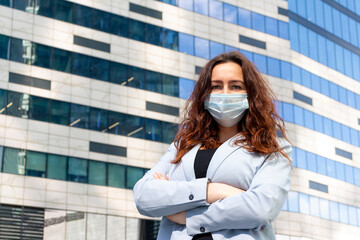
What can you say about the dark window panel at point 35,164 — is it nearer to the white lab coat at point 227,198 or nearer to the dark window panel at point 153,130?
the dark window panel at point 153,130

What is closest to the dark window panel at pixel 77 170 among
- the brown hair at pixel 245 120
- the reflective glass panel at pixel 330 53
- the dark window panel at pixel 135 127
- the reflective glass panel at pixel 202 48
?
the dark window panel at pixel 135 127

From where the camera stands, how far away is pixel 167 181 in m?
3.70

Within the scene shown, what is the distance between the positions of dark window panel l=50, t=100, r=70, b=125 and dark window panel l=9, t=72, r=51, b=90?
0.96 meters

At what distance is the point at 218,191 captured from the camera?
356 cm

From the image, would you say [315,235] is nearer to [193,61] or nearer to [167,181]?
[193,61]

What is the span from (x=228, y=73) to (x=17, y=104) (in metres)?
31.3

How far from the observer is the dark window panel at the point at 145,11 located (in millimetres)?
39763

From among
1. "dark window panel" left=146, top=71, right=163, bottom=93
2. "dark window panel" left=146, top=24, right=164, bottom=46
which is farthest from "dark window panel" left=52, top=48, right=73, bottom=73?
"dark window panel" left=146, top=24, right=164, bottom=46

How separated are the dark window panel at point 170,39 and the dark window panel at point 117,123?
5776mm

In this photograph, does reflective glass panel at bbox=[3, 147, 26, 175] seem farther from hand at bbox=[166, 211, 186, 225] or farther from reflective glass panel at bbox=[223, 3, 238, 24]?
hand at bbox=[166, 211, 186, 225]

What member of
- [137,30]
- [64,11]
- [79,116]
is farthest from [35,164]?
[137,30]

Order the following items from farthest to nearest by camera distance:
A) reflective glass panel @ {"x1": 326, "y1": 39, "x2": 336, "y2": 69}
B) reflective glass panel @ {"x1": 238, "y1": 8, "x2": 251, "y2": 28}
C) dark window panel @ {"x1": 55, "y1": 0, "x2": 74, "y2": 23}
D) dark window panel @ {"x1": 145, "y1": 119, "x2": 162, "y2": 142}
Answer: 1. reflective glass panel @ {"x1": 326, "y1": 39, "x2": 336, "y2": 69}
2. reflective glass panel @ {"x1": 238, "y1": 8, "x2": 251, "y2": 28}
3. dark window panel @ {"x1": 145, "y1": 119, "x2": 162, "y2": 142}
4. dark window panel @ {"x1": 55, "y1": 0, "x2": 74, "y2": 23}

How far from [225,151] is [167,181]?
361 millimetres

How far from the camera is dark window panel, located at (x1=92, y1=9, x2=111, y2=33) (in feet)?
125
